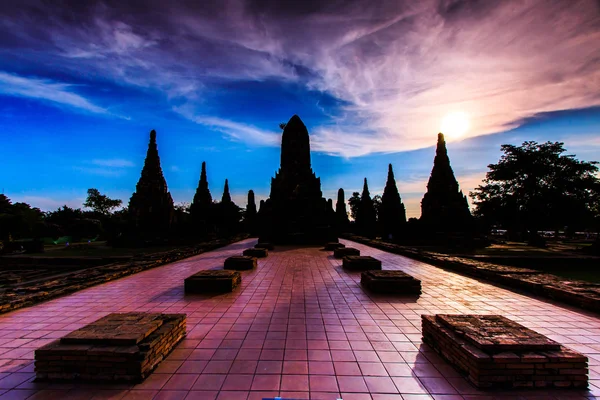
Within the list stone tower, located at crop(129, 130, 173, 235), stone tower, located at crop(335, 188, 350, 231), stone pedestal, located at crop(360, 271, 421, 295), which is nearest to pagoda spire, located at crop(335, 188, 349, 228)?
stone tower, located at crop(335, 188, 350, 231)

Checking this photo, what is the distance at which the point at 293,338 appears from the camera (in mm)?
4395

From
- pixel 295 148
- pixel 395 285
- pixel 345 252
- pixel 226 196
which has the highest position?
pixel 295 148

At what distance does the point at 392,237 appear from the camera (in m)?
27.2

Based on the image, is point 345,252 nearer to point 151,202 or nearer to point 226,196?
point 151,202

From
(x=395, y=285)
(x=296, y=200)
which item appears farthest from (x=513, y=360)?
(x=296, y=200)

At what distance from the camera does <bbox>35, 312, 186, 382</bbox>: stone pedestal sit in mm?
3238

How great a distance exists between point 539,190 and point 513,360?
3007 cm

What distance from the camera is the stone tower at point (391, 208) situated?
32031 mm

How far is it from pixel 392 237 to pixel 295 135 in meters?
12.4

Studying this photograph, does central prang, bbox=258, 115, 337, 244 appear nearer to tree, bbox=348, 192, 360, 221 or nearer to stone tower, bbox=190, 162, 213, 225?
stone tower, bbox=190, 162, 213, 225

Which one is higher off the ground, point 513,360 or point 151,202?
point 151,202

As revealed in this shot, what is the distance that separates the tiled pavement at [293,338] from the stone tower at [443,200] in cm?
1938

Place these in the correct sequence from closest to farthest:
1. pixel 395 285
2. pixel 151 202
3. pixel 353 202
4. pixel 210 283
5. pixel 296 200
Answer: pixel 395 285, pixel 210 283, pixel 296 200, pixel 151 202, pixel 353 202

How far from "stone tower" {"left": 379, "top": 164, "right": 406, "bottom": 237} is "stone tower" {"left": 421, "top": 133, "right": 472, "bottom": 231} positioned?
4.44 m
